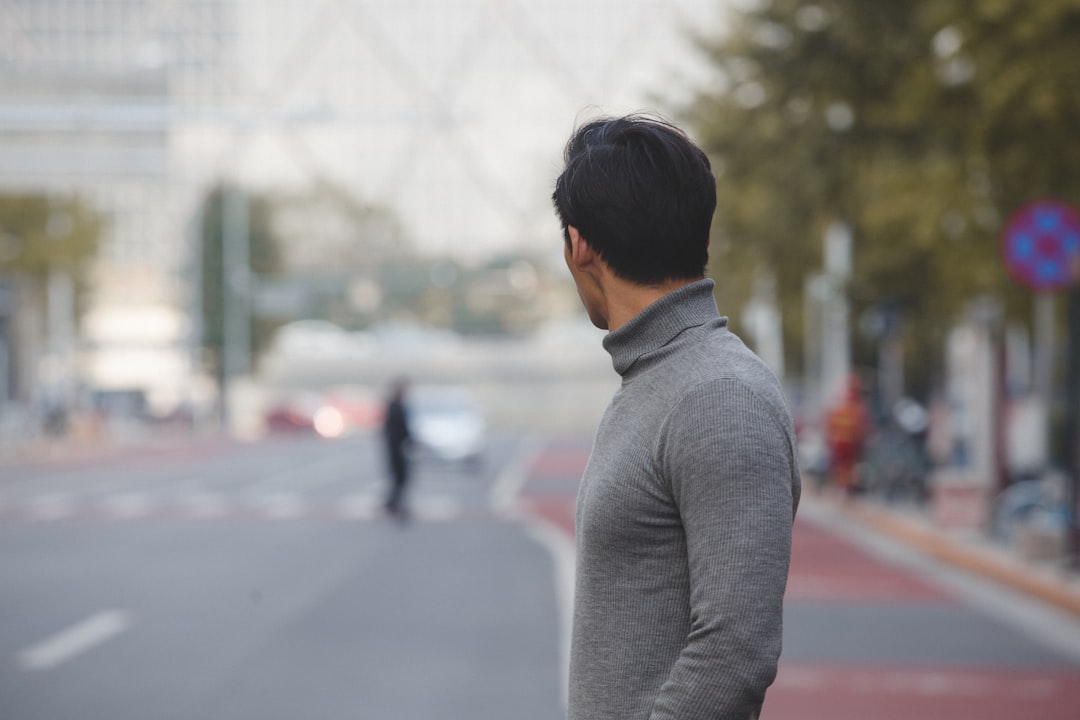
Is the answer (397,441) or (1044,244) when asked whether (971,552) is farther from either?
(397,441)

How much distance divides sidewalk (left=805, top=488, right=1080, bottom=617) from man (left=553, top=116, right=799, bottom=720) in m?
10.7

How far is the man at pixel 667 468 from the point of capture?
6.75ft

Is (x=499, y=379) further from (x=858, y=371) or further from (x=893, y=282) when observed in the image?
(x=893, y=282)

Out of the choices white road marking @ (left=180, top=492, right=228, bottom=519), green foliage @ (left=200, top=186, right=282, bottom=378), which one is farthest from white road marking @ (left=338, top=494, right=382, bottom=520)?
green foliage @ (left=200, top=186, right=282, bottom=378)

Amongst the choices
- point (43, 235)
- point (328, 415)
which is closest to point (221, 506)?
point (43, 235)

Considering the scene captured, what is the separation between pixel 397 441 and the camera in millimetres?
21781

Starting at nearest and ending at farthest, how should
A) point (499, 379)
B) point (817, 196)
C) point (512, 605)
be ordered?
point (512, 605) < point (817, 196) < point (499, 379)

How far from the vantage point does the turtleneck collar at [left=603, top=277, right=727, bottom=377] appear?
7.42 feet

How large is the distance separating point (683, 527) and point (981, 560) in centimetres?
1406

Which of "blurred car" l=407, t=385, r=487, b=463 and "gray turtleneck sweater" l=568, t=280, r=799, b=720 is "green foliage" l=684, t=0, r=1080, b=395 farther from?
"blurred car" l=407, t=385, r=487, b=463

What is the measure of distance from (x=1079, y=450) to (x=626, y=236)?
12918 mm

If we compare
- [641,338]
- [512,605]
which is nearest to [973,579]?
[512,605]

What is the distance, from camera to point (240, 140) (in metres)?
95.2

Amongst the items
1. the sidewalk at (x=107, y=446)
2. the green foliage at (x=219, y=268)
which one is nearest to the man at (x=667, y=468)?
the sidewalk at (x=107, y=446)
